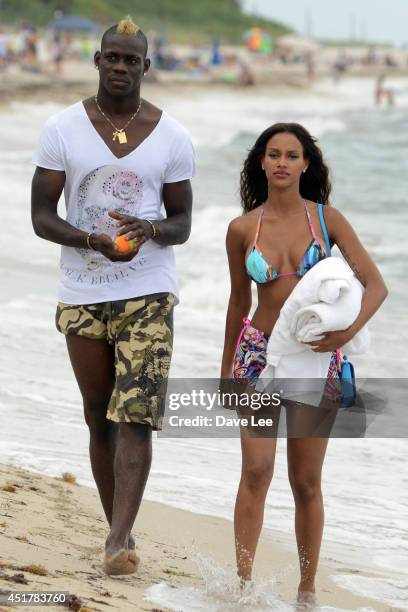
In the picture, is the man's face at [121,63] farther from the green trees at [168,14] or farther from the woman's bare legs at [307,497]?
the green trees at [168,14]

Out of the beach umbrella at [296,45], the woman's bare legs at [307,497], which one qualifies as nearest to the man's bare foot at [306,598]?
the woman's bare legs at [307,497]

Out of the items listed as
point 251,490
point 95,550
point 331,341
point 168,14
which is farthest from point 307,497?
point 168,14

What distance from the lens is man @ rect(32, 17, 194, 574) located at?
4.14 m

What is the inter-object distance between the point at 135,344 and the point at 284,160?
0.81 metres

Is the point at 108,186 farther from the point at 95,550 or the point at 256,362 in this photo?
the point at 95,550

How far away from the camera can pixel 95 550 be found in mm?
4488

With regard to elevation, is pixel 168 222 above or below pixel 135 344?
above

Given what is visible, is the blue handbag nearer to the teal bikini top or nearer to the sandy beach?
the teal bikini top

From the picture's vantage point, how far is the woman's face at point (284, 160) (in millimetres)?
4102

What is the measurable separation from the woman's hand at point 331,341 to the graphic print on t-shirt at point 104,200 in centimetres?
79

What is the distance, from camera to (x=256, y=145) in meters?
4.21

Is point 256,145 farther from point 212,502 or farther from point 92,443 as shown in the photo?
point 212,502

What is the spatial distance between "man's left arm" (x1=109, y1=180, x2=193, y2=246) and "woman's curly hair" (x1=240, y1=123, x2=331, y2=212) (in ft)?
0.70

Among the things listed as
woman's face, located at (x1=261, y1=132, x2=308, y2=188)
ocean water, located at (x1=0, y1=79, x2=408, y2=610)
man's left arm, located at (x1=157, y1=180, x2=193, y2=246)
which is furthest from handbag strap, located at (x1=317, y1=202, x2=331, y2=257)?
ocean water, located at (x1=0, y1=79, x2=408, y2=610)
